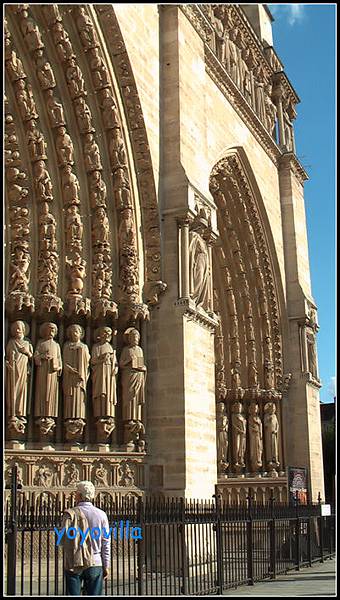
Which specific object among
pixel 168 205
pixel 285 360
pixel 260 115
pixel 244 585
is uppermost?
pixel 260 115

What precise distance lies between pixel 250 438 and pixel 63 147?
9.33 metres

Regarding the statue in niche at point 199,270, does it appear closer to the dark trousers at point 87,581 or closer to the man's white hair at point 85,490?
the man's white hair at point 85,490

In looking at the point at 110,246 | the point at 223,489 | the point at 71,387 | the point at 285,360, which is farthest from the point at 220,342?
the point at 71,387

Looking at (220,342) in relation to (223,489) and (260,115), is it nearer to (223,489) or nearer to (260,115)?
(223,489)

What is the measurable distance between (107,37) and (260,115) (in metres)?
8.47

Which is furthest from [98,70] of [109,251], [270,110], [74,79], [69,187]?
→ [270,110]

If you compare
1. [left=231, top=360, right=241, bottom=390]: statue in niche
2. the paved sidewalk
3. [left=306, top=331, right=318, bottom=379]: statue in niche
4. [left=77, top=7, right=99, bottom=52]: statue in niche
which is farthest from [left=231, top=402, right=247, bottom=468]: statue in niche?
[left=77, top=7, right=99, bottom=52]: statue in niche

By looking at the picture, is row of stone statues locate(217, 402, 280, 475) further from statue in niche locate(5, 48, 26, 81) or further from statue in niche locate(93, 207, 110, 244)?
statue in niche locate(5, 48, 26, 81)

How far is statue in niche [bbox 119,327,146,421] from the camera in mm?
10102

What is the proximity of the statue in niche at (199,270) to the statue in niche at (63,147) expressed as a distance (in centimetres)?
229

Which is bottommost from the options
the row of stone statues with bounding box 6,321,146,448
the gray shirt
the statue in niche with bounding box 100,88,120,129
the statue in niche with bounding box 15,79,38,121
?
the gray shirt

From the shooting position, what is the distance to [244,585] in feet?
30.1

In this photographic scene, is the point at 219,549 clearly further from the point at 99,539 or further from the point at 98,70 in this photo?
the point at 98,70

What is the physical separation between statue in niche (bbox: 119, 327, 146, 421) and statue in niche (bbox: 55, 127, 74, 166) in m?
2.50
